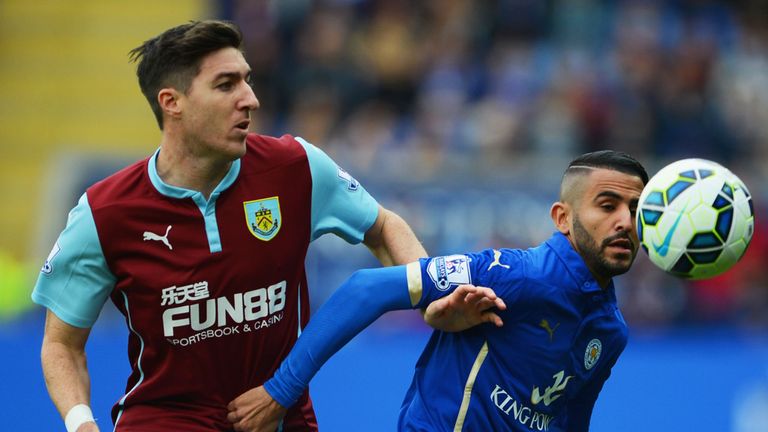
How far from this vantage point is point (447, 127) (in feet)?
44.3

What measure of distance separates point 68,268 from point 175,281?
0.42 meters

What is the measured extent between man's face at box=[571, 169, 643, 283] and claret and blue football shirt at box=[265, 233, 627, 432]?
2.8 inches

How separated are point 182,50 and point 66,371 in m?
1.35

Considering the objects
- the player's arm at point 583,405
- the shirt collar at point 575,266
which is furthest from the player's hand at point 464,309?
the player's arm at point 583,405

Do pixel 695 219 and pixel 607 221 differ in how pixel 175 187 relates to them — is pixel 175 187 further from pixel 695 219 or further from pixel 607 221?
pixel 695 219

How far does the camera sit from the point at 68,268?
4824mm

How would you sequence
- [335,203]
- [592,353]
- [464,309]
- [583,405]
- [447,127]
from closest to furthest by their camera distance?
[464,309] < [592,353] < [583,405] < [335,203] < [447,127]

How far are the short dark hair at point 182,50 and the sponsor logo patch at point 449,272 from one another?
1.22 meters

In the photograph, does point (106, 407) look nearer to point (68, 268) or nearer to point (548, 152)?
point (68, 268)

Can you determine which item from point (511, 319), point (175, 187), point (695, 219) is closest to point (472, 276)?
point (511, 319)

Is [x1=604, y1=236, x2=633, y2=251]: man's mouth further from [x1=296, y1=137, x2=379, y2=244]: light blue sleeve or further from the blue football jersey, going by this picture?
[x1=296, y1=137, x2=379, y2=244]: light blue sleeve

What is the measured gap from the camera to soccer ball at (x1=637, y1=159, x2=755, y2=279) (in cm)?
471

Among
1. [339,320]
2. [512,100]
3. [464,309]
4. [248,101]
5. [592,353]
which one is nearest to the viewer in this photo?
[464,309]

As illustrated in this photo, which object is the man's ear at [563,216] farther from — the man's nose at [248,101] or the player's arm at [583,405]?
the man's nose at [248,101]
